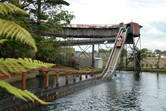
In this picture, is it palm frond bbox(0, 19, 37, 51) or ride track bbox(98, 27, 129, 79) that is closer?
palm frond bbox(0, 19, 37, 51)

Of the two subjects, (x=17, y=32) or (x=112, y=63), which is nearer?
(x=17, y=32)

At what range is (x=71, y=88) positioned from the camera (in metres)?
17.2

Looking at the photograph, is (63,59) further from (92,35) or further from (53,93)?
(53,93)

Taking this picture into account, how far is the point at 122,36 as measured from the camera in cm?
3947

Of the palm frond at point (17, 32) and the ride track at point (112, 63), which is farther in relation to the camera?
the ride track at point (112, 63)

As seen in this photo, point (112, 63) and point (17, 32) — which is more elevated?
point (17, 32)

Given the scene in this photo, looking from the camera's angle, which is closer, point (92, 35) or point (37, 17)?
point (37, 17)

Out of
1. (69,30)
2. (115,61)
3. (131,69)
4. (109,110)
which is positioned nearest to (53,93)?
(109,110)

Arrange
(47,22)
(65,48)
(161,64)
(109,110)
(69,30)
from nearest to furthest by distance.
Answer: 1. (109,110)
2. (47,22)
3. (65,48)
4. (69,30)
5. (161,64)

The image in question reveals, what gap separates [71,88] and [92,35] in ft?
106

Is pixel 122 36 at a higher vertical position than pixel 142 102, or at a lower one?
higher

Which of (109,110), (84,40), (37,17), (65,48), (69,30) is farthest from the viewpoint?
(84,40)

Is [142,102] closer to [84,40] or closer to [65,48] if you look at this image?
[65,48]

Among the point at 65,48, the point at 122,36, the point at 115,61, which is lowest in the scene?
the point at 115,61
